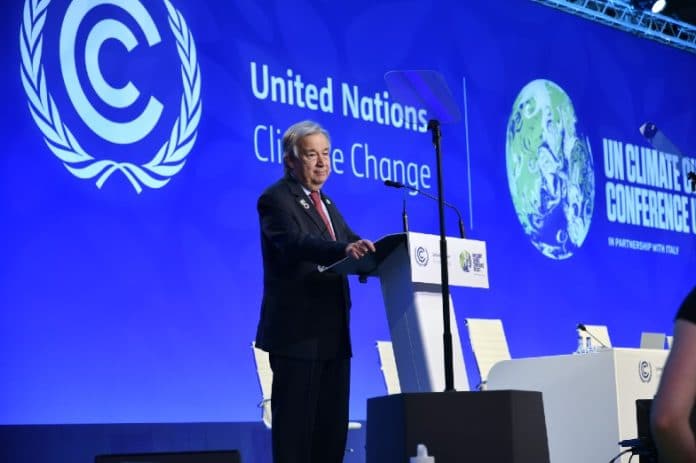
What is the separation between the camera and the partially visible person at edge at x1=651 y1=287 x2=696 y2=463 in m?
A: 1.34

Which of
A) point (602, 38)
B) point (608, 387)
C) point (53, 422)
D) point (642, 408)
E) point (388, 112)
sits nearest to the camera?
point (642, 408)

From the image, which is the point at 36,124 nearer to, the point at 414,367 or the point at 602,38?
the point at 414,367

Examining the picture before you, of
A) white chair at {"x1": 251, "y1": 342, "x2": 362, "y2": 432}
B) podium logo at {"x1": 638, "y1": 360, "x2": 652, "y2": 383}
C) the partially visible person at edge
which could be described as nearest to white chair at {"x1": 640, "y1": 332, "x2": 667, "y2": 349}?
podium logo at {"x1": 638, "y1": 360, "x2": 652, "y2": 383}

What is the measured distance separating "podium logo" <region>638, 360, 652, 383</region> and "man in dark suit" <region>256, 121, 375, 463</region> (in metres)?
1.76

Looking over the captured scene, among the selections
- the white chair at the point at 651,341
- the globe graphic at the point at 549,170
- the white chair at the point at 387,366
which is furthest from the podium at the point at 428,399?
the globe graphic at the point at 549,170

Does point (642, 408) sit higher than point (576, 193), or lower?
lower

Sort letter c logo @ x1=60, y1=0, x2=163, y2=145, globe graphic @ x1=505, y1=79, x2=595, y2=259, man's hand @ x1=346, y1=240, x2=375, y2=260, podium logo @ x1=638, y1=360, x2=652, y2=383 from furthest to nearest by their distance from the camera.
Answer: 1. globe graphic @ x1=505, y1=79, x2=595, y2=259
2. letter c logo @ x1=60, y1=0, x2=163, y2=145
3. podium logo @ x1=638, y1=360, x2=652, y2=383
4. man's hand @ x1=346, y1=240, x2=375, y2=260

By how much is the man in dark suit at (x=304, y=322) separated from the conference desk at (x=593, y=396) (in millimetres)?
1569

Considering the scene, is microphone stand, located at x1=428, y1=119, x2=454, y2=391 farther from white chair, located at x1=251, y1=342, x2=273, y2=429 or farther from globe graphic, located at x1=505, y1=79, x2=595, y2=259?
globe graphic, located at x1=505, y1=79, x2=595, y2=259

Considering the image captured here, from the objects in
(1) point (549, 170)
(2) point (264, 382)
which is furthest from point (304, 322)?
(1) point (549, 170)

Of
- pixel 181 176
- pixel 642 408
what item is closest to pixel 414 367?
pixel 642 408

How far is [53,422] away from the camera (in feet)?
18.5

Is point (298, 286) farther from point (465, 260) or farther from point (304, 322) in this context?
point (465, 260)

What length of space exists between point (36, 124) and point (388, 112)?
283 centimetres
